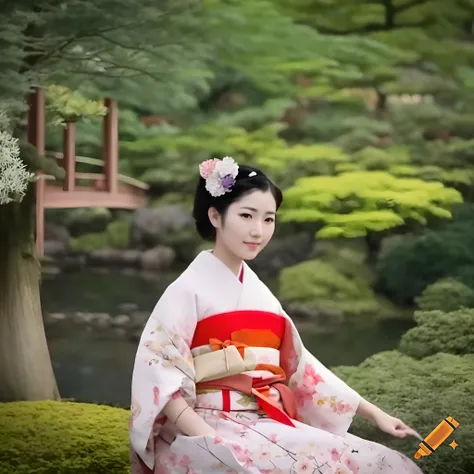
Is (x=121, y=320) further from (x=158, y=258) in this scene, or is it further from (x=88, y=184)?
(x=88, y=184)

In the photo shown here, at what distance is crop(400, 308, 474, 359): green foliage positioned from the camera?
10.0 ft

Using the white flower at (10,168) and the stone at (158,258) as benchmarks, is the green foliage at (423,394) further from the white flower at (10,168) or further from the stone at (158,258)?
the white flower at (10,168)

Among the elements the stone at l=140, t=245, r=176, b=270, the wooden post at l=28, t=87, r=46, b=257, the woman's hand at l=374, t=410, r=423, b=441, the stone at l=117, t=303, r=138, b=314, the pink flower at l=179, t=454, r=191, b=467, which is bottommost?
the pink flower at l=179, t=454, r=191, b=467

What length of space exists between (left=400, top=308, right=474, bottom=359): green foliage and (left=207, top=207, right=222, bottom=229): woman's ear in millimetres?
1218

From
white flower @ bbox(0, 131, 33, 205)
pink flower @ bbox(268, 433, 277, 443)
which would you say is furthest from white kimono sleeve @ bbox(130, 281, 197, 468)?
white flower @ bbox(0, 131, 33, 205)

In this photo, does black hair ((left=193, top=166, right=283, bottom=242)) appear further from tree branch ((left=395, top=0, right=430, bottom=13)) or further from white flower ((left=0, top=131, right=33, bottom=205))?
tree branch ((left=395, top=0, right=430, bottom=13))

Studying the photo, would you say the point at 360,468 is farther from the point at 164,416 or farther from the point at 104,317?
the point at 104,317

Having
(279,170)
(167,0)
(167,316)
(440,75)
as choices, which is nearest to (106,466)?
(167,316)

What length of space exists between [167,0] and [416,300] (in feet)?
4.92

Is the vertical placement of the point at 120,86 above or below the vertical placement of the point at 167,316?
above

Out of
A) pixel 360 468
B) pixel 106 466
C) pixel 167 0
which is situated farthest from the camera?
pixel 167 0

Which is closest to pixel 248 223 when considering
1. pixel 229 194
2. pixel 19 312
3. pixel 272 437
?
pixel 229 194

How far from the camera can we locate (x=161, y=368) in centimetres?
209

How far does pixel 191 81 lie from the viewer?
3.20 m
